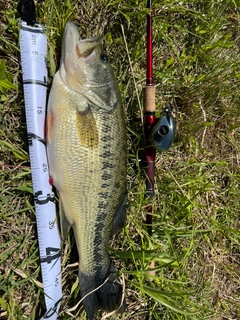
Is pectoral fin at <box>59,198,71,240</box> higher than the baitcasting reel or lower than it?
lower

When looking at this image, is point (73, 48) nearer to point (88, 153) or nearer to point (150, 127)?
point (88, 153)

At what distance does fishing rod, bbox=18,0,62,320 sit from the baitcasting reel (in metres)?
0.80

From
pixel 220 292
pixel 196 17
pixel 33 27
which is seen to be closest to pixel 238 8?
pixel 196 17

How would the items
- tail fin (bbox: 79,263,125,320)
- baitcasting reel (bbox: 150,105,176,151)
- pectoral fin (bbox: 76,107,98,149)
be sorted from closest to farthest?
pectoral fin (bbox: 76,107,98,149) < tail fin (bbox: 79,263,125,320) < baitcasting reel (bbox: 150,105,176,151)

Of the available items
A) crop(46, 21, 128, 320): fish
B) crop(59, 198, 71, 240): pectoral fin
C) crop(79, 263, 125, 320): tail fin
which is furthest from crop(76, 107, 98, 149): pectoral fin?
crop(79, 263, 125, 320): tail fin

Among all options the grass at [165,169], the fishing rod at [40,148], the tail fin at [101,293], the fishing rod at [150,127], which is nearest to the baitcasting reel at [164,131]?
the fishing rod at [150,127]

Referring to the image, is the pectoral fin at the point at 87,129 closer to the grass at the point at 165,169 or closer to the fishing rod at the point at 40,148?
the fishing rod at the point at 40,148

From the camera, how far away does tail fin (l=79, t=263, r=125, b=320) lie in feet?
7.15

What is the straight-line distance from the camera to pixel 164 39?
2.78 metres

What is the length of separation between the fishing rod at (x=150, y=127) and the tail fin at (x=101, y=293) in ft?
1.75

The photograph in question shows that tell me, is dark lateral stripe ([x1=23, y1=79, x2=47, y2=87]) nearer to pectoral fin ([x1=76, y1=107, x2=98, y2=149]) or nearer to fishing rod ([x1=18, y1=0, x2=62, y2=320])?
fishing rod ([x1=18, y1=0, x2=62, y2=320])

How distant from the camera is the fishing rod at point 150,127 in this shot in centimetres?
235

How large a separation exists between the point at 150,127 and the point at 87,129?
0.61m

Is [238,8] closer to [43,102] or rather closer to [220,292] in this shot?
[43,102]
